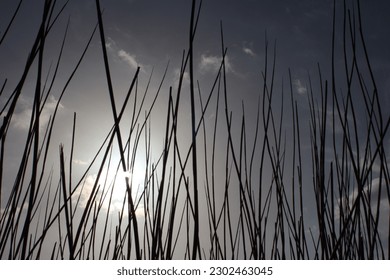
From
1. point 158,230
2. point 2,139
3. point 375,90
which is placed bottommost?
point 158,230

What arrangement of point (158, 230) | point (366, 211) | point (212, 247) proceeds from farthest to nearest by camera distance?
point (212, 247) → point (366, 211) → point (158, 230)
